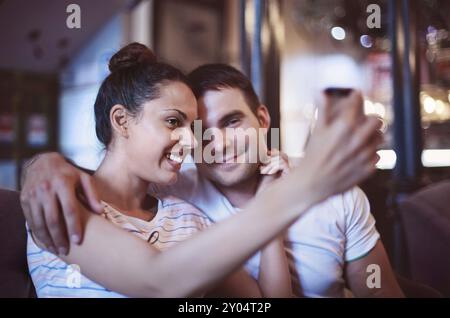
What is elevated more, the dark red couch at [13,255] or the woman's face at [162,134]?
the woman's face at [162,134]

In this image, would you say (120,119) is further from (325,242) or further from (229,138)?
(325,242)

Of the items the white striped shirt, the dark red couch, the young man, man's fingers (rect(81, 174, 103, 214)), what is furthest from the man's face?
the dark red couch

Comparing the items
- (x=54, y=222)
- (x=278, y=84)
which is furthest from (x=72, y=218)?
(x=278, y=84)

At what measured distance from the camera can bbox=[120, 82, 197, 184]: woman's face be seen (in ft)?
2.54

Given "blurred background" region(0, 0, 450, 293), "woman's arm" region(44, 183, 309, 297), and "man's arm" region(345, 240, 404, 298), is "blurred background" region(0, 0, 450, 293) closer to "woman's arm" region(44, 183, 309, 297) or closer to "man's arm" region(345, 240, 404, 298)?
"man's arm" region(345, 240, 404, 298)

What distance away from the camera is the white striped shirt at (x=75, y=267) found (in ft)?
2.42

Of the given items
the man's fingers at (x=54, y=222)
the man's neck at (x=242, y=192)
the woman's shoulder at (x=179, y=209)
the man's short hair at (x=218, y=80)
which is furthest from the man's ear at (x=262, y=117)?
the man's fingers at (x=54, y=222)

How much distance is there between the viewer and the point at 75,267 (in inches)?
28.0

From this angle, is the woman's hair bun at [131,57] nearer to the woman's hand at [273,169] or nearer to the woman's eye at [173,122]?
the woman's eye at [173,122]

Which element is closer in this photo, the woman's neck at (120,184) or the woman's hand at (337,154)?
the woman's hand at (337,154)

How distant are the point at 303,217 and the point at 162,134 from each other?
0.31m

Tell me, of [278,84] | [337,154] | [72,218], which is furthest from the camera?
[278,84]

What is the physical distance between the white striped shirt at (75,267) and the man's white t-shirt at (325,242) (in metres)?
0.07
